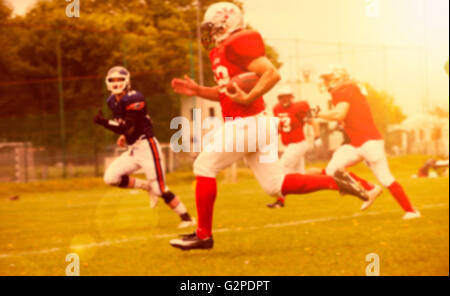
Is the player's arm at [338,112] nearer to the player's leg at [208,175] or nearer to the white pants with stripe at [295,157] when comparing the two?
the white pants with stripe at [295,157]

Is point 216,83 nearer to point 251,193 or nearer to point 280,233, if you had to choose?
point 280,233

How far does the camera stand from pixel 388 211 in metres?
5.88

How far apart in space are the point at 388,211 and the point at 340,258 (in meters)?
0.70

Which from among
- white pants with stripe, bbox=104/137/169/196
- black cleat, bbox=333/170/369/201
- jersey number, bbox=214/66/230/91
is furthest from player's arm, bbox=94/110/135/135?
black cleat, bbox=333/170/369/201

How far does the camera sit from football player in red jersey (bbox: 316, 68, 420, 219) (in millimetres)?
4012

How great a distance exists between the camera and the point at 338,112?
3996 millimetres

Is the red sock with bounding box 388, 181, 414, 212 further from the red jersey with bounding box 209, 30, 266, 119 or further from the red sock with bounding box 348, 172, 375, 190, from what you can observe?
the red jersey with bounding box 209, 30, 266, 119

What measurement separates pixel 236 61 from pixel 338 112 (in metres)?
1.01

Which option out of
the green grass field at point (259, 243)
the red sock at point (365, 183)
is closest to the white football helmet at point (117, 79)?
the green grass field at point (259, 243)

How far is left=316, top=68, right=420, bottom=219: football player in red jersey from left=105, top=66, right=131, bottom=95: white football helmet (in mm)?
1126

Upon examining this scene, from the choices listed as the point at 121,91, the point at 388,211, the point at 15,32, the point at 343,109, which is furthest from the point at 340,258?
the point at 15,32

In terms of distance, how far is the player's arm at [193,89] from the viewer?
335 cm

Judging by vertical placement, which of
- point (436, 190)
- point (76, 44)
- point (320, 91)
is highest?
point (76, 44)

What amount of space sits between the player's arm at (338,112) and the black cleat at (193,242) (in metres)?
0.97
